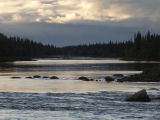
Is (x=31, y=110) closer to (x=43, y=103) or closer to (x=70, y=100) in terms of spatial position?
(x=43, y=103)

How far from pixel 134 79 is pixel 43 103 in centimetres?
3468

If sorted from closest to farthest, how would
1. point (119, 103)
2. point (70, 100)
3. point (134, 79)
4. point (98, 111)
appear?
point (98, 111), point (119, 103), point (70, 100), point (134, 79)

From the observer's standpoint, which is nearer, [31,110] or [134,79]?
[31,110]

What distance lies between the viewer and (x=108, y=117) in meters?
28.1

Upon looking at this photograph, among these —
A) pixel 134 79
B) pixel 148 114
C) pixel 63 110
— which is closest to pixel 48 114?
pixel 63 110

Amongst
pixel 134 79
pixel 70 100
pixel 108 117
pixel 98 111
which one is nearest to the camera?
pixel 108 117

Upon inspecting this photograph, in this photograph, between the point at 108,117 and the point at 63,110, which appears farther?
the point at 63,110

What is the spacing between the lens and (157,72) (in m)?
72.0

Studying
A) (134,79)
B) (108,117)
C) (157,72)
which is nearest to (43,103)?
(108,117)

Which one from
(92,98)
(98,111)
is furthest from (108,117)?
(92,98)

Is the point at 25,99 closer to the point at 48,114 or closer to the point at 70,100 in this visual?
the point at 70,100

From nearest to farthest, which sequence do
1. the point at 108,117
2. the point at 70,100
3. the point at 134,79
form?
the point at 108,117, the point at 70,100, the point at 134,79

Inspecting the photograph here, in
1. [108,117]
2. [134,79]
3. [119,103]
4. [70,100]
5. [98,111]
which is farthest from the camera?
[134,79]

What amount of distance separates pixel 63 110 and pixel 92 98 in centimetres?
882
